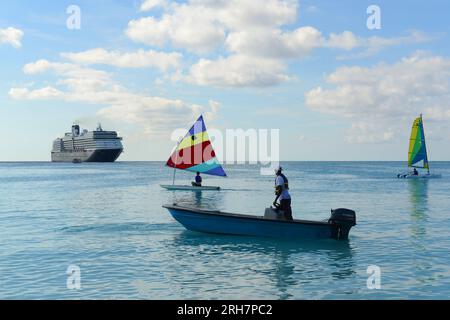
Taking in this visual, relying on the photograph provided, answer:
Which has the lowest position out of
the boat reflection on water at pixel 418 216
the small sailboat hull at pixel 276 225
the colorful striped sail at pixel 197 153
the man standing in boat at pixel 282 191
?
the boat reflection on water at pixel 418 216

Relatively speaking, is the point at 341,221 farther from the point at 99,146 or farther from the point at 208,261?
the point at 99,146

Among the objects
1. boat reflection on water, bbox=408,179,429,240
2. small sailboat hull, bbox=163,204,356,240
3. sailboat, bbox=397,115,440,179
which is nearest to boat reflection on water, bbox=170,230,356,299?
small sailboat hull, bbox=163,204,356,240

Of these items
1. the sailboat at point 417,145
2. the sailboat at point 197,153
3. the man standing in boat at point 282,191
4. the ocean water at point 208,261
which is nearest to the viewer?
the ocean water at point 208,261

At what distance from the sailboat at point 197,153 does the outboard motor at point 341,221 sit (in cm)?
2425

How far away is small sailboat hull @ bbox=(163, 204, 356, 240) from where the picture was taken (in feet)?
66.7

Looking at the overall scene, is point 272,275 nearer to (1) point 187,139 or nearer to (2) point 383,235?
(2) point 383,235

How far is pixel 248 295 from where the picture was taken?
13172mm

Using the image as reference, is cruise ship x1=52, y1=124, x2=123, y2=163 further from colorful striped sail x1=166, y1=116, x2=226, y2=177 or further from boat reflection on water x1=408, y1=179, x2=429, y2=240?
boat reflection on water x1=408, y1=179, x2=429, y2=240

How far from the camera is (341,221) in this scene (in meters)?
20.4

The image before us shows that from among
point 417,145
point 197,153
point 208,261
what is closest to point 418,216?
point 208,261

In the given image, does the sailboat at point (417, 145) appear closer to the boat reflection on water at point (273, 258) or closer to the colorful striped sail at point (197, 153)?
the colorful striped sail at point (197, 153)

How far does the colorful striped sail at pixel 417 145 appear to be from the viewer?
70750mm

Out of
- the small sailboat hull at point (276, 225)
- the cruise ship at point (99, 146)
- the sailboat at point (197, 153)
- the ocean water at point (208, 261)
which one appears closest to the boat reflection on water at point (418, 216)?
the ocean water at point (208, 261)
